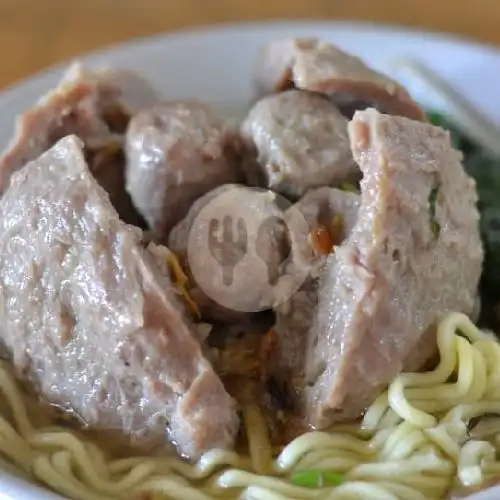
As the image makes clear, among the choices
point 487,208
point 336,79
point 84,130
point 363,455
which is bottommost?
point 363,455

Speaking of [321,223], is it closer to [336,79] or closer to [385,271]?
[385,271]

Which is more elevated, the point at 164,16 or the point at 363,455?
the point at 164,16

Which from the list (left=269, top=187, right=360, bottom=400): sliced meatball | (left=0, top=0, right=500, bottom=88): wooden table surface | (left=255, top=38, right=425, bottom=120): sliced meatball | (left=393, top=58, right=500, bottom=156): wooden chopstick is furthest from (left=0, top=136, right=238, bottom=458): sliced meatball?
(left=0, top=0, right=500, bottom=88): wooden table surface

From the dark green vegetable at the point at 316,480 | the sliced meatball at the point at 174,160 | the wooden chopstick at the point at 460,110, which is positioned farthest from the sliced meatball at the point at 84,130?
the wooden chopstick at the point at 460,110

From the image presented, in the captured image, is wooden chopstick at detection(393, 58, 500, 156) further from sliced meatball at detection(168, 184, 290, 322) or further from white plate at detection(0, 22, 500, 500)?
sliced meatball at detection(168, 184, 290, 322)

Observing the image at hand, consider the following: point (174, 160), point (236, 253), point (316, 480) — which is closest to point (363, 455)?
point (316, 480)

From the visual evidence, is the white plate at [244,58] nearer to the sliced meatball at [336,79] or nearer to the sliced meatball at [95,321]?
the sliced meatball at [336,79]
